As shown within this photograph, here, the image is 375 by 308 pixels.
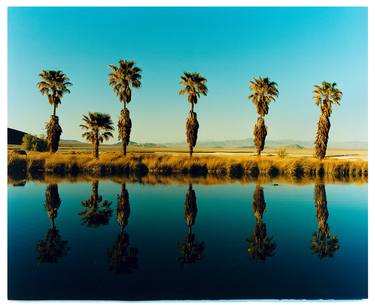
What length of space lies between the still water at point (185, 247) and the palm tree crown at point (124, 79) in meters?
13.4

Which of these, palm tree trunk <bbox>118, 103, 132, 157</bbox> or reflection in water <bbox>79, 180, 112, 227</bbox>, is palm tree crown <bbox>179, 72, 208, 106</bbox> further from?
reflection in water <bbox>79, 180, 112, 227</bbox>

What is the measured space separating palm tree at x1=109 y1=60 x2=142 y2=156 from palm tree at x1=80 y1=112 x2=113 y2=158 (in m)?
0.96

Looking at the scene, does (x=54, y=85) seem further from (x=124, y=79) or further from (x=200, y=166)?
(x=200, y=166)

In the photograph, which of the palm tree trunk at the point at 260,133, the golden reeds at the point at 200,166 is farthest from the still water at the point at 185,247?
the palm tree trunk at the point at 260,133

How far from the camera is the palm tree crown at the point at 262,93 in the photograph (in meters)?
32.1

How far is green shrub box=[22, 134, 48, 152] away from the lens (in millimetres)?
35938

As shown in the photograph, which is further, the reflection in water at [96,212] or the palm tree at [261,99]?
the palm tree at [261,99]

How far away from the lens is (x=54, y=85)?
27281 millimetres

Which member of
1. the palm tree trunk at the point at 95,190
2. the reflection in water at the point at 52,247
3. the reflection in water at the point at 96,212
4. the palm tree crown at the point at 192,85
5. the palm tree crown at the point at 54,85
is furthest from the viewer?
the palm tree crown at the point at 192,85

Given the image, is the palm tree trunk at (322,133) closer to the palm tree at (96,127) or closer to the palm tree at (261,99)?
the palm tree at (261,99)

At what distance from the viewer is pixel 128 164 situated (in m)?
28.2

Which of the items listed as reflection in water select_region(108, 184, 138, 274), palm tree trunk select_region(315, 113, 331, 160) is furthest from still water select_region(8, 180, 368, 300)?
palm tree trunk select_region(315, 113, 331, 160)

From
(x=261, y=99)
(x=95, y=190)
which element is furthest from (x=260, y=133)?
(x=95, y=190)

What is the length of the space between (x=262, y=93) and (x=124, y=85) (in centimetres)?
1169
